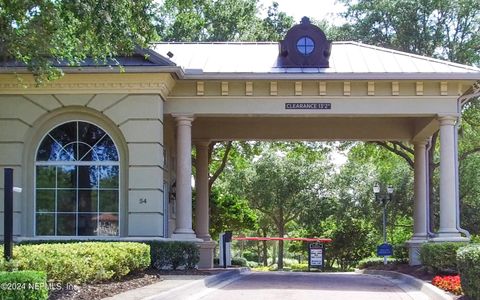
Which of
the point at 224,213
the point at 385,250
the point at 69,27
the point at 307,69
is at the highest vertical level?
the point at 307,69

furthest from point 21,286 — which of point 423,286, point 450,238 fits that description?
point 450,238

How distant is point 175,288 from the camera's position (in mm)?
14797

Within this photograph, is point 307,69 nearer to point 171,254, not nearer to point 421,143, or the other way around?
point 421,143

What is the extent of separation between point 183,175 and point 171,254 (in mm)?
3087

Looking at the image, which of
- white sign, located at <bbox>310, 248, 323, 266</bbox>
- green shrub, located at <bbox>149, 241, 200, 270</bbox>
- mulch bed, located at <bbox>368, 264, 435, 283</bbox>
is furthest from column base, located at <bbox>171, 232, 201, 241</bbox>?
white sign, located at <bbox>310, 248, 323, 266</bbox>

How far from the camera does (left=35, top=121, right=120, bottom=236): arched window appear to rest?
68.9 feet

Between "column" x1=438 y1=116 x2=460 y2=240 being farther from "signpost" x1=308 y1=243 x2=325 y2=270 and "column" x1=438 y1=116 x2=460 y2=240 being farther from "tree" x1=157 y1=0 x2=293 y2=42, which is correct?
"tree" x1=157 y1=0 x2=293 y2=42

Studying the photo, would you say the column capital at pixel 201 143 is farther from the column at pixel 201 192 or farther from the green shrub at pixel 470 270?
the green shrub at pixel 470 270

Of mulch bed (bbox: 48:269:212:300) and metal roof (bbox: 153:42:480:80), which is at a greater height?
metal roof (bbox: 153:42:480:80)

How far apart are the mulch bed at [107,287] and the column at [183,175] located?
126 inches

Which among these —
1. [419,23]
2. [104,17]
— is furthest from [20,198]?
[419,23]

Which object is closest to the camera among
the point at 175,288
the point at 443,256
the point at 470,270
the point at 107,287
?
the point at 470,270

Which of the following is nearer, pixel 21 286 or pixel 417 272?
pixel 21 286

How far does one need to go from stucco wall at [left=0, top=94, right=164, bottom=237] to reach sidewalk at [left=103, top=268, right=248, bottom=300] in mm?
2755
